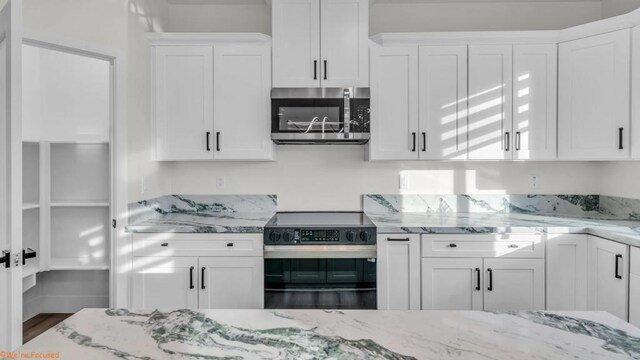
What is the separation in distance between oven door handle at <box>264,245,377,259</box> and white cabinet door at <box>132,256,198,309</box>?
0.57 m

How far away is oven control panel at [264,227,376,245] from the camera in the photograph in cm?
238

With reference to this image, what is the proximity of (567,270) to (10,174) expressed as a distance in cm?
314

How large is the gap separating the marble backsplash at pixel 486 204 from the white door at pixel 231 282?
1172mm

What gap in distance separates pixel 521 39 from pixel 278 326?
289 cm

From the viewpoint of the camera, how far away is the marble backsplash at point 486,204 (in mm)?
3053

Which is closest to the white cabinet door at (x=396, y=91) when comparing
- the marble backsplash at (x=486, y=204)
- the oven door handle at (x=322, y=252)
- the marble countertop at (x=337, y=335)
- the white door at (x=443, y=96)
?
the white door at (x=443, y=96)

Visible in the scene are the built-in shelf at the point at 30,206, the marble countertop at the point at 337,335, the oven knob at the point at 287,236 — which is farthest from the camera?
the built-in shelf at the point at 30,206

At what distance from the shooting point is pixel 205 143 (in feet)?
9.12

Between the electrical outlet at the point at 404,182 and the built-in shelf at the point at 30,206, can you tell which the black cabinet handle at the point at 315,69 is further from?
the built-in shelf at the point at 30,206

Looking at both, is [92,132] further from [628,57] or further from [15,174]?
[628,57]

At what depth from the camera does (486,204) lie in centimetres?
308

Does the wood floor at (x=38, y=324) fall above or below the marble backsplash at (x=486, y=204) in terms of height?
below

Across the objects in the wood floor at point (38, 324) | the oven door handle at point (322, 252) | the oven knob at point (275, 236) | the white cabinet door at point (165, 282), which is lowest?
the wood floor at point (38, 324)

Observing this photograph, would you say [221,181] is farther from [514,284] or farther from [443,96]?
[514,284]
